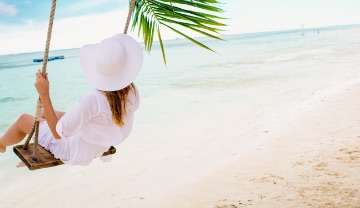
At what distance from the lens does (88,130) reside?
77.7 inches

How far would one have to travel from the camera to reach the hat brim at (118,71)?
1783 mm

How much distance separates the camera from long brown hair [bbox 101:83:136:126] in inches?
73.0

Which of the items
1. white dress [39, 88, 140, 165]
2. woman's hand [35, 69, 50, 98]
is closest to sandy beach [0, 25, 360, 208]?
white dress [39, 88, 140, 165]

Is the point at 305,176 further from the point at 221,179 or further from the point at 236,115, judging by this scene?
the point at 236,115

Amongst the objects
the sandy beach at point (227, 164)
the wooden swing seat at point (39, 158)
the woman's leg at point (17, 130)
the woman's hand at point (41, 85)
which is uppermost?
the woman's hand at point (41, 85)

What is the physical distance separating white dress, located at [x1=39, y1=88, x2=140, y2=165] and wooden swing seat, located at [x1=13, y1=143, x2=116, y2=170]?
0.04 m

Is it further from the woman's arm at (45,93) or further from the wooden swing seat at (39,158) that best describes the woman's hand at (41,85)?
the wooden swing seat at (39,158)

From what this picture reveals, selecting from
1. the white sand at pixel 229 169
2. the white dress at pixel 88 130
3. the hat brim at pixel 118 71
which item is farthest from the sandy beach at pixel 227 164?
the hat brim at pixel 118 71

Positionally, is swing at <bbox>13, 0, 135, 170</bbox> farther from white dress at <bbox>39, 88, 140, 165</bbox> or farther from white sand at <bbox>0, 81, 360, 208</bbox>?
white sand at <bbox>0, 81, 360, 208</bbox>

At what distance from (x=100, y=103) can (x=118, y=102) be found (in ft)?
0.36

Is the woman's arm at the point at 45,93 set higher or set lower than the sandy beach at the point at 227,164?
higher

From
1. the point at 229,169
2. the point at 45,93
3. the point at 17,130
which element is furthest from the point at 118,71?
the point at 229,169

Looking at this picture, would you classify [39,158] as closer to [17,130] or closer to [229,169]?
[17,130]

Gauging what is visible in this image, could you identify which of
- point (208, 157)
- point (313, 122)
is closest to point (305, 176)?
point (208, 157)
